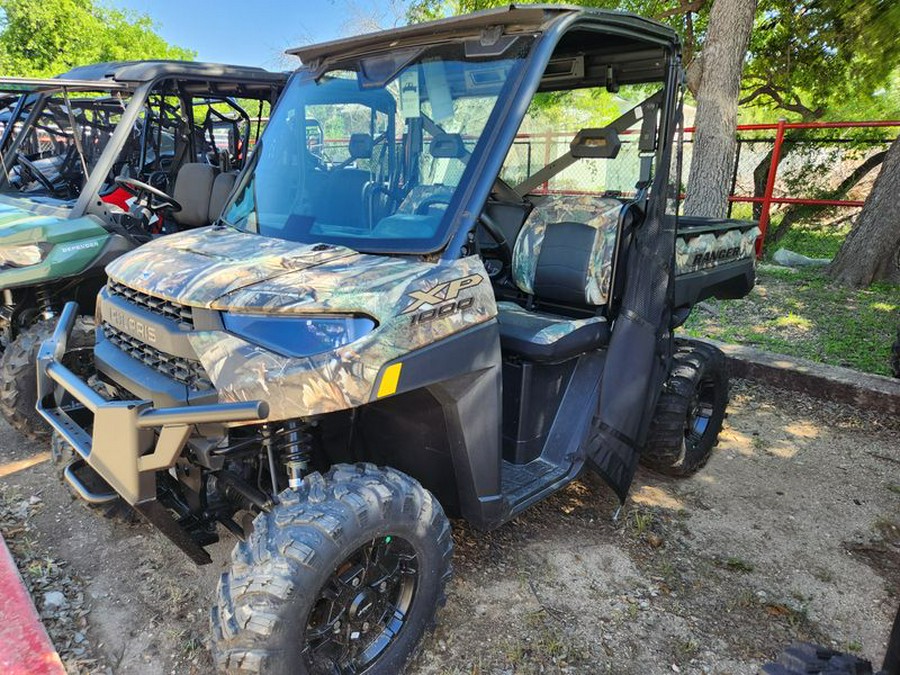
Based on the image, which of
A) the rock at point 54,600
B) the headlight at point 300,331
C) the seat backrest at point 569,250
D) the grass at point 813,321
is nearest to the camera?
Answer: the headlight at point 300,331

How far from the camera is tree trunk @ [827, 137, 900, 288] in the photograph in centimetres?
711

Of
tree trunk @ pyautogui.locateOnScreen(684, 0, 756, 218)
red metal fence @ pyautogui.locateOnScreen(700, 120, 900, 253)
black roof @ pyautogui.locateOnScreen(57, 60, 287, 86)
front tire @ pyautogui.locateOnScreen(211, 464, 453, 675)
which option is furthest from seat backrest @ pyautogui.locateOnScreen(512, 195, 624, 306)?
red metal fence @ pyautogui.locateOnScreen(700, 120, 900, 253)

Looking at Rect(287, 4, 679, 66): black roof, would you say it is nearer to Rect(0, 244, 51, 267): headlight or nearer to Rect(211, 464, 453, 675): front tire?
Rect(211, 464, 453, 675): front tire

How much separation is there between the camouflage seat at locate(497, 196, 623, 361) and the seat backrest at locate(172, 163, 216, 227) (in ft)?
6.04

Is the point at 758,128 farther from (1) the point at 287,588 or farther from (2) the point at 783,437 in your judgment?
(1) the point at 287,588

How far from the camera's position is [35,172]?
17.9 feet

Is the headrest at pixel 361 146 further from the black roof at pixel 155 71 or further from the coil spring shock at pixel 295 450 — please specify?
the black roof at pixel 155 71

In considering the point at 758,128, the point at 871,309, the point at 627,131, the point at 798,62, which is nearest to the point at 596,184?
the point at 627,131

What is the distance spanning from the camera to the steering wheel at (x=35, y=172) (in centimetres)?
544

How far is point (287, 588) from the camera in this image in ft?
6.25

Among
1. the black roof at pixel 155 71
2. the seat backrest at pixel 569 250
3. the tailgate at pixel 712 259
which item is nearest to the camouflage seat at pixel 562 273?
the seat backrest at pixel 569 250

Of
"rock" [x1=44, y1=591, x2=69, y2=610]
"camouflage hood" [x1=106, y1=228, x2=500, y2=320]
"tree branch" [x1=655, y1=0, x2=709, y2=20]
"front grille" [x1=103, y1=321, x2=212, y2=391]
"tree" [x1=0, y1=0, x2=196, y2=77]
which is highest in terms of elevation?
"tree" [x1=0, y1=0, x2=196, y2=77]

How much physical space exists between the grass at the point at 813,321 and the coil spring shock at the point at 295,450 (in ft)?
15.8

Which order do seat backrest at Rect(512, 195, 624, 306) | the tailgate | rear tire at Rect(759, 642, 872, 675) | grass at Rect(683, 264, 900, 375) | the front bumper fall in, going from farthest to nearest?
grass at Rect(683, 264, 900, 375), the tailgate, seat backrest at Rect(512, 195, 624, 306), the front bumper, rear tire at Rect(759, 642, 872, 675)
